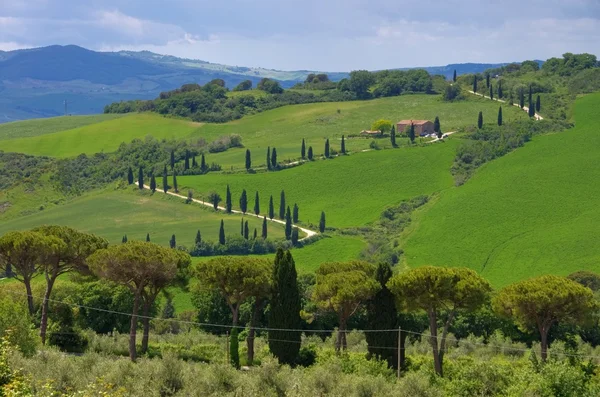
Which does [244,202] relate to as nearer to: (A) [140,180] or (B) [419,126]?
(A) [140,180]

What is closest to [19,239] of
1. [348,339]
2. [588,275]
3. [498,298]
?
[348,339]

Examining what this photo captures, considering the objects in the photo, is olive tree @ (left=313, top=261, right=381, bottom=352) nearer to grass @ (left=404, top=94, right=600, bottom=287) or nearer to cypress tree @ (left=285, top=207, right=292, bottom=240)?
grass @ (left=404, top=94, right=600, bottom=287)

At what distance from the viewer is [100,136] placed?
182 meters

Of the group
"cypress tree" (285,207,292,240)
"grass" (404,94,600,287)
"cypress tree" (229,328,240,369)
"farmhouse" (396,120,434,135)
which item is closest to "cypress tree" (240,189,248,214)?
"cypress tree" (285,207,292,240)

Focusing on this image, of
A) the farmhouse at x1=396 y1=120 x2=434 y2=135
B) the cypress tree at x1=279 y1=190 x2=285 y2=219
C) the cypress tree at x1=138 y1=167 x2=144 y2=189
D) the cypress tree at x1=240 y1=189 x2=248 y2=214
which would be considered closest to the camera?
the cypress tree at x1=279 y1=190 x2=285 y2=219

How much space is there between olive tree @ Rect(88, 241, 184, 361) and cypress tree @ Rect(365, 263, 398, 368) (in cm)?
1113

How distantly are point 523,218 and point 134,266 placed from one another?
75.0 m

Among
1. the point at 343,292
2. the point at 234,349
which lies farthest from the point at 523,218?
the point at 234,349

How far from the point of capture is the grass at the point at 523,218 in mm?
92688

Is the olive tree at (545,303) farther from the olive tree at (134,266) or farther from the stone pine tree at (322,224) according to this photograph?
the stone pine tree at (322,224)

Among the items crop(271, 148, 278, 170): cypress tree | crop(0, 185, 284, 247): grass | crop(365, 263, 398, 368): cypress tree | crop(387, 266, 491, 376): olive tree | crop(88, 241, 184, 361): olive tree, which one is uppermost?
crop(88, 241, 184, 361): olive tree

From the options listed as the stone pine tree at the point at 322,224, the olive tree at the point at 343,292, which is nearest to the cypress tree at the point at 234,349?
the olive tree at the point at 343,292

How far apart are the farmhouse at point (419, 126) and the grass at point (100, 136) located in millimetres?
45643

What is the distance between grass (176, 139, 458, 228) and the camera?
404ft
